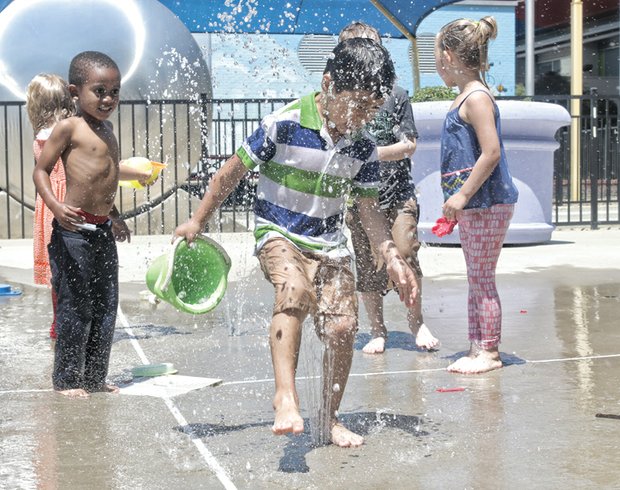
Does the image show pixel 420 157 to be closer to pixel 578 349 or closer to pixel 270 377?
pixel 578 349

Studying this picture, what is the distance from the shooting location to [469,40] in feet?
16.5

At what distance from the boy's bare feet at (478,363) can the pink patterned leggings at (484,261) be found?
1.7 inches

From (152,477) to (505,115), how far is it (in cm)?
806

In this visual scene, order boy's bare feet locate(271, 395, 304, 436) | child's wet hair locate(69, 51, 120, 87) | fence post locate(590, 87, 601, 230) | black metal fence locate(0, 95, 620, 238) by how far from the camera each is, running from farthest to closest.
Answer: fence post locate(590, 87, 601, 230)
black metal fence locate(0, 95, 620, 238)
child's wet hair locate(69, 51, 120, 87)
boy's bare feet locate(271, 395, 304, 436)

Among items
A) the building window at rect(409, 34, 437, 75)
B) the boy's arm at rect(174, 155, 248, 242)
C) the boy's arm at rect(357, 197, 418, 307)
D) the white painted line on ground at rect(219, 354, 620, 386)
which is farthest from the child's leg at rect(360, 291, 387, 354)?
the building window at rect(409, 34, 437, 75)

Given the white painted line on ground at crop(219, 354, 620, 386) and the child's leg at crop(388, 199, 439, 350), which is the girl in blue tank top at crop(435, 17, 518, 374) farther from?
the child's leg at crop(388, 199, 439, 350)

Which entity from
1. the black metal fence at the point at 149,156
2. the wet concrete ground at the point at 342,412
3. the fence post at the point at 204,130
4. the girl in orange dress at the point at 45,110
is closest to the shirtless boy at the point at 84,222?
the wet concrete ground at the point at 342,412

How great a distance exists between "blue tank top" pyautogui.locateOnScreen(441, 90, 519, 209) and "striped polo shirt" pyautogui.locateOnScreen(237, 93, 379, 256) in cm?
136

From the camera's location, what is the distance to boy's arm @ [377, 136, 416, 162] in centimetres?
537

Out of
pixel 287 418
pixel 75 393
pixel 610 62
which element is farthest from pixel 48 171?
pixel 610 62

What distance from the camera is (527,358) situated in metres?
5.35

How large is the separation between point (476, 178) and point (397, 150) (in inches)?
24.1

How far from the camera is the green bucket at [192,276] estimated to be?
13.7 feet

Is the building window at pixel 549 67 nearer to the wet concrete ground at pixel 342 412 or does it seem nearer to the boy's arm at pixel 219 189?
the wet concrete ground at pixel 342 412
